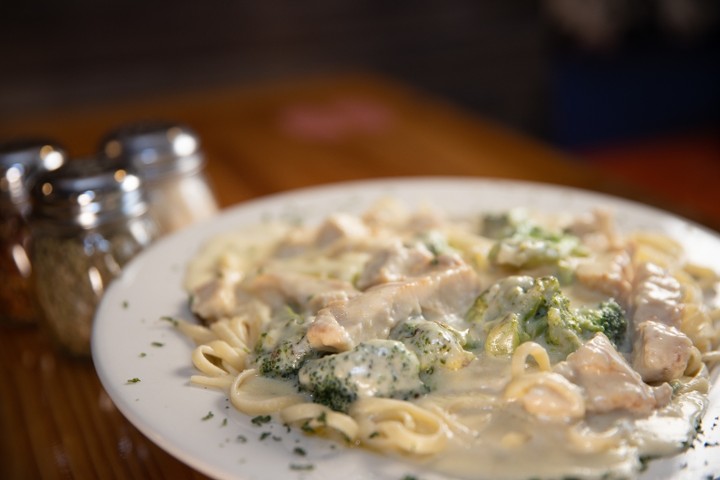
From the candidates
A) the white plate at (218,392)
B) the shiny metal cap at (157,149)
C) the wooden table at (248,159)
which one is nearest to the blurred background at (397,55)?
the wooden table at (248,159)

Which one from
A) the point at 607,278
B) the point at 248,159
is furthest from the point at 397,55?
the point at 607,278

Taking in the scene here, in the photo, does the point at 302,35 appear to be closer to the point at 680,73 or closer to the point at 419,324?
the point at 680,73

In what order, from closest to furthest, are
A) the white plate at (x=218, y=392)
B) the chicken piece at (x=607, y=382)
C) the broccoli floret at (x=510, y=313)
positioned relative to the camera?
the white plate at (x=218, y=392) < the chicken piece at (x=607, y=382) < the broccoli floret at (x=510, y=313)

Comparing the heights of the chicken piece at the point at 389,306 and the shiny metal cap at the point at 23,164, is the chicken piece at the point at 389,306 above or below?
above

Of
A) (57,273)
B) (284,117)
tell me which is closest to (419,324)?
Result: (57,273)

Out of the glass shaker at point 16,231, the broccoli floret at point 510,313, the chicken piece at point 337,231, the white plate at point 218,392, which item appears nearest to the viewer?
the white plate at point 218,392

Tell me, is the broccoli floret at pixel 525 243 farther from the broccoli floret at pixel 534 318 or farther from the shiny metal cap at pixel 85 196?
the shiny metal cap at pixel 85 196

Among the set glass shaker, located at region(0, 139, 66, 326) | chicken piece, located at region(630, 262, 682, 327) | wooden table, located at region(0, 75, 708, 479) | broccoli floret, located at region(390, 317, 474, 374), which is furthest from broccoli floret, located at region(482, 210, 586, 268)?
glass shaker, located at region(0, 139, 66, 326)
